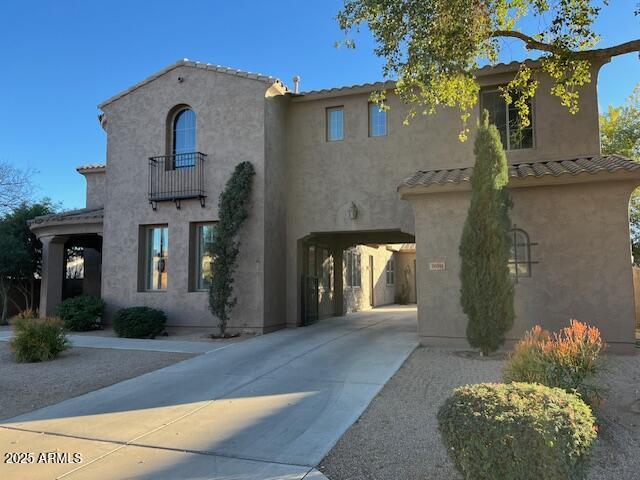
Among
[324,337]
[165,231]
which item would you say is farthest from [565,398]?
[165,231]

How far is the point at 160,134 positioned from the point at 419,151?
766 centimetres

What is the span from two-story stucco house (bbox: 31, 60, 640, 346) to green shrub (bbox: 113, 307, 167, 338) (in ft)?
2.72

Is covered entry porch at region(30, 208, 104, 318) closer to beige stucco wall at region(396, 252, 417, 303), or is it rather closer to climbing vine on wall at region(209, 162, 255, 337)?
climbing vine on wall at region(209, 162, 255, 337)

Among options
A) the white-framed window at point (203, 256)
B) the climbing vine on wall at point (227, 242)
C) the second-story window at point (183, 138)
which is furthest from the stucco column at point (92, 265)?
the climbing vine on wall at point (227, 242)

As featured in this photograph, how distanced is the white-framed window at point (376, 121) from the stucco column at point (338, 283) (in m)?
5.51

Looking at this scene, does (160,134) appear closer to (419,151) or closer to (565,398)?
(419,151)

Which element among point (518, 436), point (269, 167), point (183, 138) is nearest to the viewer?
point (518, 436)

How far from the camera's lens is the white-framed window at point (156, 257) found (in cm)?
1462

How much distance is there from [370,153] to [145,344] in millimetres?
7794

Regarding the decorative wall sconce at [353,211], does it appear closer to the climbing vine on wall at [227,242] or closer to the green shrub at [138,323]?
the climbing vine on wall at [227,242]

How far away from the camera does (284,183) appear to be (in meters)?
14.8

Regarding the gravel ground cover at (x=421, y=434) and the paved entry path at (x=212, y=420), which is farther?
the paved entry path at (x=212, y=420)

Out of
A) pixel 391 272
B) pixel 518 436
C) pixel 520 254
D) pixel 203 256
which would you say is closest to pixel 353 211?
pixel 203 256

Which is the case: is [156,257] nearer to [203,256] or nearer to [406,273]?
[203,256]
